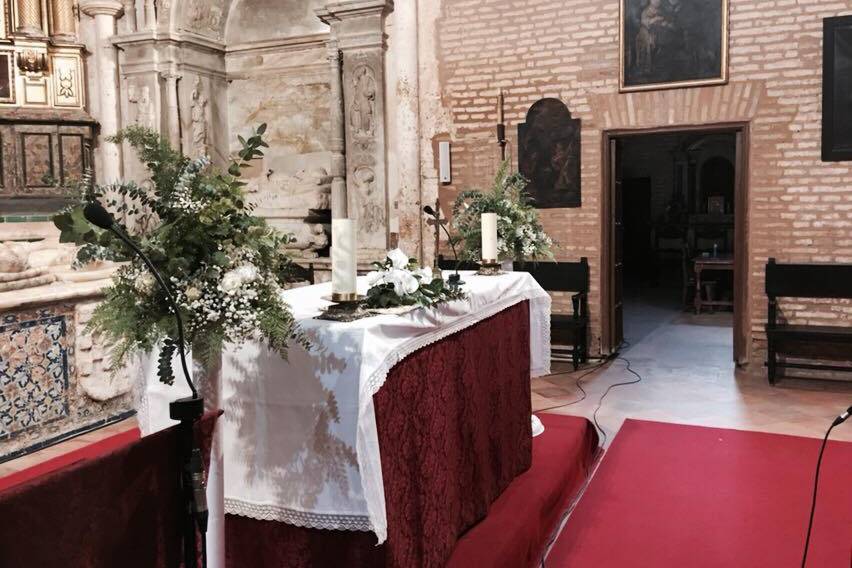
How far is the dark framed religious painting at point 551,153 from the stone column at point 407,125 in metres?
1.22

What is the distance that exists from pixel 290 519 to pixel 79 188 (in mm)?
1232

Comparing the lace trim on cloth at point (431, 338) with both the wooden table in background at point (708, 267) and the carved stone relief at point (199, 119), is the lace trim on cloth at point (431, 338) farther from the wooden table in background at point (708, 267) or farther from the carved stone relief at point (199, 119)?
the wooden table in background at point (708, 267)

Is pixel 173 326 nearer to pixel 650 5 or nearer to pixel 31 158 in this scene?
pixel 650 5

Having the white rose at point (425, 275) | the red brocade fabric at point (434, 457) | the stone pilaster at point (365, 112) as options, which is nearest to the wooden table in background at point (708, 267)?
the stone pilaster at point (365, 112)

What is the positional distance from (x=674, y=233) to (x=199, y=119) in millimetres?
10769

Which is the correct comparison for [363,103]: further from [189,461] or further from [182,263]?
[189,461]

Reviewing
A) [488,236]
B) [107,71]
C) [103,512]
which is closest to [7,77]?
[107,71]

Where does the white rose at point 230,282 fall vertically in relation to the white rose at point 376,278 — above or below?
above

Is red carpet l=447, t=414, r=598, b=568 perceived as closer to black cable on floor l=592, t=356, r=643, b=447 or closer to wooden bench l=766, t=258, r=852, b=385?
black cable on floor l=592, t=356, r=643, b=447

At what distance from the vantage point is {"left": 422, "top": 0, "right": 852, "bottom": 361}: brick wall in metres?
6.98

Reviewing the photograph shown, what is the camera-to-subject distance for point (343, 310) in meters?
2.66

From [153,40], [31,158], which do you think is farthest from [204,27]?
[31,158]

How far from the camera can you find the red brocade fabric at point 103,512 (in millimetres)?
1531

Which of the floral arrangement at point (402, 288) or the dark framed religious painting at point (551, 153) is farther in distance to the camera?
the dark framed religious painting at point (551, 153)
